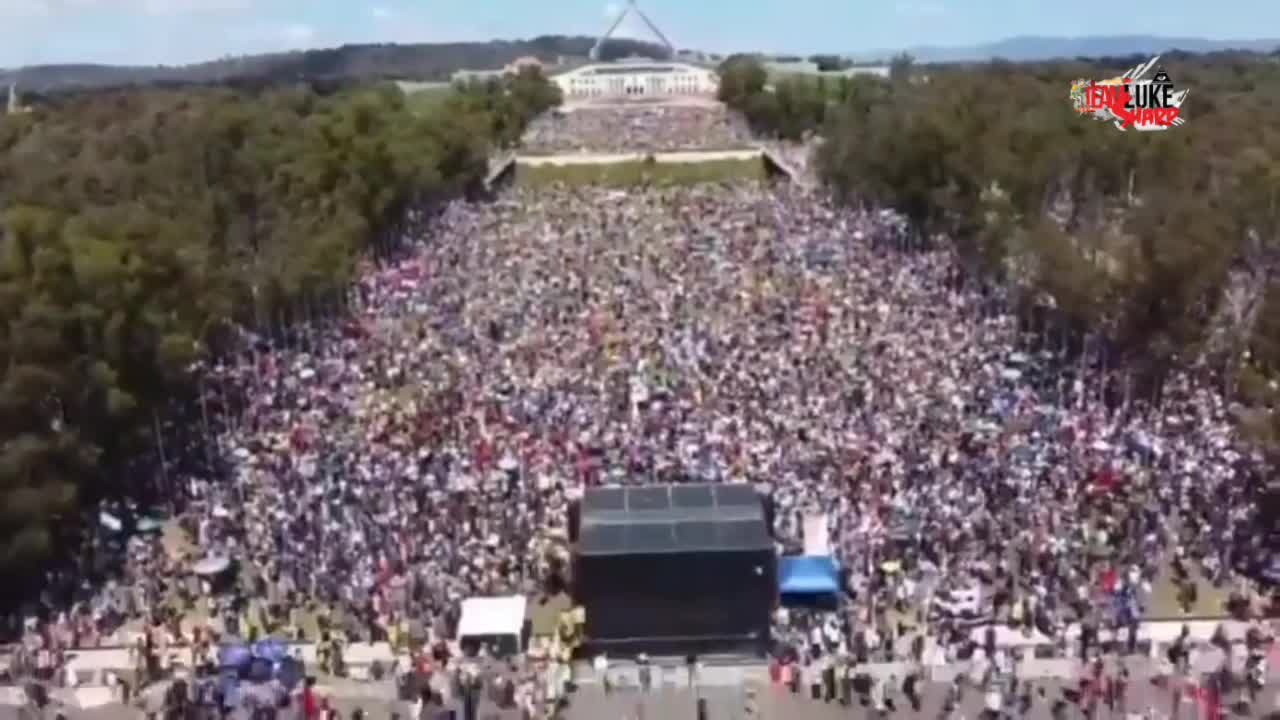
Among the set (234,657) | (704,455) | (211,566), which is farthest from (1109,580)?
(211,566)

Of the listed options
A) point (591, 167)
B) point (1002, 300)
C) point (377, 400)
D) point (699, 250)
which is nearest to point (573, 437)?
point (377, 400)

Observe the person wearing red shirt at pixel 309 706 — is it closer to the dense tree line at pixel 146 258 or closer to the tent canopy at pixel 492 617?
the tent canopy at pixel 492 617

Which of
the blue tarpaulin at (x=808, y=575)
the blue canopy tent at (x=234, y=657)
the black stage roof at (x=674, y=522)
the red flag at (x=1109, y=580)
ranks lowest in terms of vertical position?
the blue canopy tent at (x=234, y=657)

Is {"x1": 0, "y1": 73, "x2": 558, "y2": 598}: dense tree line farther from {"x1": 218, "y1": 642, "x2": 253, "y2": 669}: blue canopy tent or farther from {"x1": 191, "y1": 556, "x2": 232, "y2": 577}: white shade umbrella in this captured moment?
{"x1": 218, "y1": 642, "x2": 253, "y2": 669}: blue canopy tent

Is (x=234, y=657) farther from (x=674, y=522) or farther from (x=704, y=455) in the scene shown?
(x=704, y=455)

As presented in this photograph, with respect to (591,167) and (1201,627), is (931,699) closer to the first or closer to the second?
(1201,627)

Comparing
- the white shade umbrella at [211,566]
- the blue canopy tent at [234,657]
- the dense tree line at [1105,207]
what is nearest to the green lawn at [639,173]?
the dense tree line at [1105,207]
